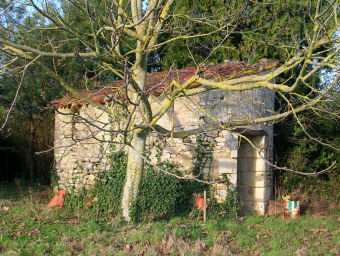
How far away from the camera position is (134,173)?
21.9ft

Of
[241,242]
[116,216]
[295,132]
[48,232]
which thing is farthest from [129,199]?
[295,132]

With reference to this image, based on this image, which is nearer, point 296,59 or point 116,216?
point 296,59

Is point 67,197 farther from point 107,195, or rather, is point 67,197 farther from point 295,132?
point 295,132

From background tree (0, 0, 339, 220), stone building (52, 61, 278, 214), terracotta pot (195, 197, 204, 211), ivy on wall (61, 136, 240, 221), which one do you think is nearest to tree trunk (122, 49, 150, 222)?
background tree (0, 0, 339, 220)

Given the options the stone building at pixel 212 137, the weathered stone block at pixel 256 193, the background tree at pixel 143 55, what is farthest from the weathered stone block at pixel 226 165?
the background tree at pixel 143 55

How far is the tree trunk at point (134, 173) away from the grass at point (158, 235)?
1.22 ft

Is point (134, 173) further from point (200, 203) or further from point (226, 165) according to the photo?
point (226, 165)

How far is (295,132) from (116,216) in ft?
18.7

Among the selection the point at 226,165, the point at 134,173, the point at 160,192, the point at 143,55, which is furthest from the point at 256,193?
the point at 143,55

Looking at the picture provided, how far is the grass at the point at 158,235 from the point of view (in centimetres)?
553

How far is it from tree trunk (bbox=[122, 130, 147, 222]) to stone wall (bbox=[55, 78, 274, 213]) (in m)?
0.75

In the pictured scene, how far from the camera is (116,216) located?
7238 millimetres

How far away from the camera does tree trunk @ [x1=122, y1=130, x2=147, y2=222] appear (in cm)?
662

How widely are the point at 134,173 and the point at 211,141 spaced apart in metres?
2.14
